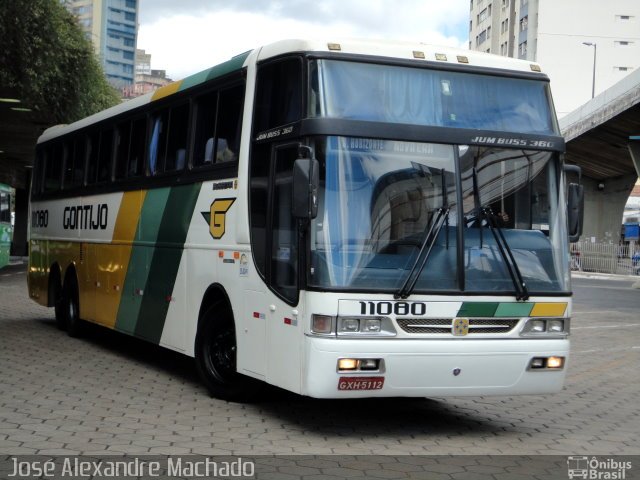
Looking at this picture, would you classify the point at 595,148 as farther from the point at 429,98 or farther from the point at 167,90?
the point at 429,98

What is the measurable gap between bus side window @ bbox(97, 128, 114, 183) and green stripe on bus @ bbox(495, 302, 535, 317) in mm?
7202

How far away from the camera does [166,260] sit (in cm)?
1198

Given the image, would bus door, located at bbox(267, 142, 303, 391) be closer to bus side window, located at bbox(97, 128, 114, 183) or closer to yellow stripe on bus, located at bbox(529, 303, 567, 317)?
yellow stripe on bus, located at bbox(529, 303, 567, 317)

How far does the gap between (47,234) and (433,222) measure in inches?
415

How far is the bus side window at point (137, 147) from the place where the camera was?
43.0 feet

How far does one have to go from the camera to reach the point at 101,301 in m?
14.5

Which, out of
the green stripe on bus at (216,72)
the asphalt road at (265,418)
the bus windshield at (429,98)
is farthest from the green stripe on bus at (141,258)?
the bus windshield at (429,98)

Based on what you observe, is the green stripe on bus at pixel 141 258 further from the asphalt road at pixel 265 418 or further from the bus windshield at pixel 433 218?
the bus windshield at pixel 433 218

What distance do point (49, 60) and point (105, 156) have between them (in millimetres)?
10466

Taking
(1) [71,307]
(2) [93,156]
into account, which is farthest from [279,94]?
(1) [71,307]

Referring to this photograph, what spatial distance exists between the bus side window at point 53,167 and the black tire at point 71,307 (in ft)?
5.86

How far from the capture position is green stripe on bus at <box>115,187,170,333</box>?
1236cm

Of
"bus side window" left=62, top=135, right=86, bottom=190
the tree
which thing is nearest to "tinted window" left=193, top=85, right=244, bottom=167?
"bus side window" left=62, top=135, right=86, bottom=190

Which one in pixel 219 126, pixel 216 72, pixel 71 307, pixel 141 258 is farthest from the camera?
pixel 71 307
